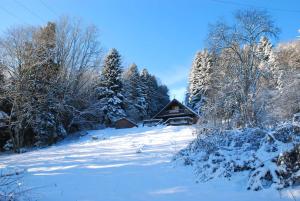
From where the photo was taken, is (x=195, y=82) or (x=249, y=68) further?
(x=195, y=82)

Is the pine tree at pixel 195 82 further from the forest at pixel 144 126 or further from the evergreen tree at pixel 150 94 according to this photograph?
the evergreen tree at pixel 150 94

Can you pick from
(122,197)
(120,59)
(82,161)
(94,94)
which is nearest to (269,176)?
(122,197)

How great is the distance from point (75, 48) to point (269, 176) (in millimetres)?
29482

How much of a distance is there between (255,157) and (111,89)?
3291 centimetres

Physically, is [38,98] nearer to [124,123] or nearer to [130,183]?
[124,123]

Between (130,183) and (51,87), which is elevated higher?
(51,87)

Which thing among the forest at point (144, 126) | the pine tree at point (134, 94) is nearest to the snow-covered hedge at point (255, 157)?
the forest at point (144, 126)

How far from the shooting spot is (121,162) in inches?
395

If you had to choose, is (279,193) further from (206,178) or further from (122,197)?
(122,197)


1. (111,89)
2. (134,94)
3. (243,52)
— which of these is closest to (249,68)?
(243,52)

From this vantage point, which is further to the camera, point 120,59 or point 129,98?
point 129,98

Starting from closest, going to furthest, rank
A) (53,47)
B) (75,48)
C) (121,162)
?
(121,162) → (53,47) → (75,48)

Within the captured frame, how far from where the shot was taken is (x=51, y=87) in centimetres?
2759

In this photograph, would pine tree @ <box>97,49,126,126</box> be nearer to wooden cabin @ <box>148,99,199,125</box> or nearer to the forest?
the forest
